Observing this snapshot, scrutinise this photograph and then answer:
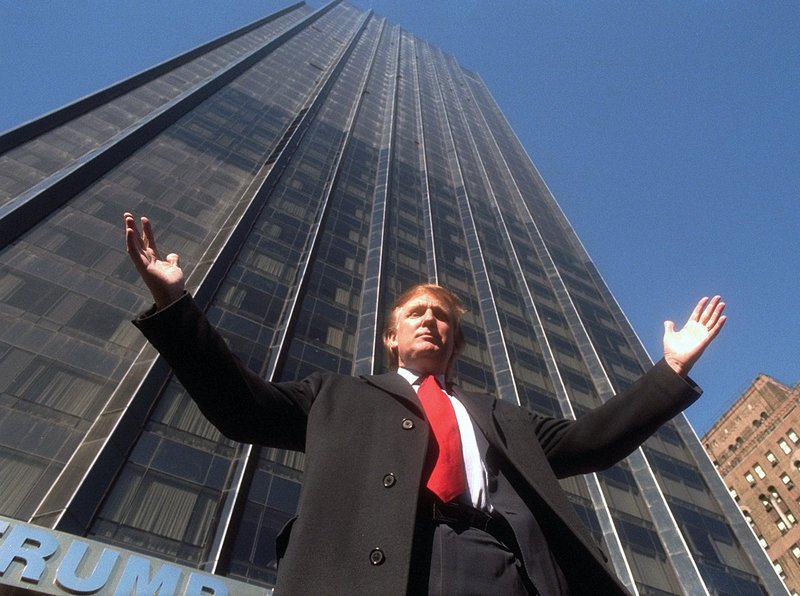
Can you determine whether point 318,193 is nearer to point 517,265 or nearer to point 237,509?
point 517,265

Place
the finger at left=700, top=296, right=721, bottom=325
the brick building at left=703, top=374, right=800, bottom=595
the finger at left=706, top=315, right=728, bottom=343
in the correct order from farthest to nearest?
the brick building at left=703, top=374, right=800, bottom=595
the finger at left=700, top=296, right=721, bottom=325
the finger at left=706, top=315, right=728, bottom=343

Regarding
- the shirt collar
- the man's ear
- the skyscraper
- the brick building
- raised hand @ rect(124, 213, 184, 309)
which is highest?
raised hand @ rect(124, 213, 184, 309)

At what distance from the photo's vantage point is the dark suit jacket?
2158 millimetres

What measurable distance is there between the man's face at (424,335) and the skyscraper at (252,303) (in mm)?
13013

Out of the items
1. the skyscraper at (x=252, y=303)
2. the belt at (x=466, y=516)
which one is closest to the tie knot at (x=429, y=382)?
the belt at (x=466, y=516)

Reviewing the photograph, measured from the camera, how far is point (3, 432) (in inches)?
591

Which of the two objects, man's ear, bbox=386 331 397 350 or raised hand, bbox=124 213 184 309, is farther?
man's ear, bbox=386 331 397 350

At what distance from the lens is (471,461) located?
2787 mm

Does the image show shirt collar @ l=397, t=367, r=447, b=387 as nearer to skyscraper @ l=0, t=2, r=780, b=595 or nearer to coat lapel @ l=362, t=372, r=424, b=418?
coat lapel @ l=362, t=372, r=424, b=418

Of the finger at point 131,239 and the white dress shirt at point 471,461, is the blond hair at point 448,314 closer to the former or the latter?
the white dress shirt at point 471,461

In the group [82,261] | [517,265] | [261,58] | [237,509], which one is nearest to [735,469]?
[517,265]

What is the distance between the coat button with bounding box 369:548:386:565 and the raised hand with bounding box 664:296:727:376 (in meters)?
1.82

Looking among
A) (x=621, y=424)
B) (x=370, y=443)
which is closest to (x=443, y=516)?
(x=370, y=443)

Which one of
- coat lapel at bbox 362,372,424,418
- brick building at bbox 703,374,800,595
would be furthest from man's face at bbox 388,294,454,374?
brick building at bbox 703,374,800,595
